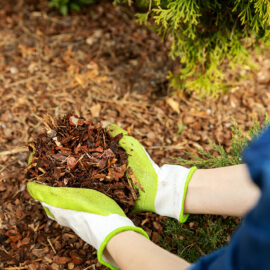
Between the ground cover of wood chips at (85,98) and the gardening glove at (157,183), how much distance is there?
27cm

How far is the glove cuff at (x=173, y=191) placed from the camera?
78.6 inches

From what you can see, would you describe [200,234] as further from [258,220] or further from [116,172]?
[258,220]

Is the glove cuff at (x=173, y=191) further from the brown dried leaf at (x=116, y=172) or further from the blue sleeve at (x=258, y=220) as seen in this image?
the blue sleeve at (x=258, y=220)

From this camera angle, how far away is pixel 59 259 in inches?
84.6

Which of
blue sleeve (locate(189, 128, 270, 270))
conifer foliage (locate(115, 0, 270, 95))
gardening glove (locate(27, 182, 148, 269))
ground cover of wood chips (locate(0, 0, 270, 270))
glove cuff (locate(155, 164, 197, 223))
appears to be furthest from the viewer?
conifer foliage (locate(115, 0, 270, 95))

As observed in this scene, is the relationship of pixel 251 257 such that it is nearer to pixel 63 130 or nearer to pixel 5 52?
pixel 63 130

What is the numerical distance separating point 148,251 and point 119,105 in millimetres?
1666

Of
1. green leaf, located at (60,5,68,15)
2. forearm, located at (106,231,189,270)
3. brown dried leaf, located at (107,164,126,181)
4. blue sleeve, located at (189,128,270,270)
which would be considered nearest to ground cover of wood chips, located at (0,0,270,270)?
green leaf, located at (60,5,68,15)

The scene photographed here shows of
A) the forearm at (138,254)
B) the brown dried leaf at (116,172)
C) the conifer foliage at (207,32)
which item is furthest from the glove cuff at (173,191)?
the conifer foliage at (207,32)

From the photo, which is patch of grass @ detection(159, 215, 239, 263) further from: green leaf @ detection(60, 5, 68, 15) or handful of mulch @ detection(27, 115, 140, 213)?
green leaf @ detection(60, 5, 68, 15)

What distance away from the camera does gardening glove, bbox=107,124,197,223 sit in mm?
2016

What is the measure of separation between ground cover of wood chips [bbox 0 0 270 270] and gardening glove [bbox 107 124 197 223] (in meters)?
0.27

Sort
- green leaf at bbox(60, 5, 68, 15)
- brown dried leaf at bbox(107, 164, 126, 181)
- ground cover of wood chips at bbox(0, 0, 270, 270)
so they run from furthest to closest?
green leaf at bbox(60, 5, 68, 15)
ground cover of wood chips at bbox(0, 0, 270, 270)
brown dried leaf at bbox(107, 164, 126, 181)

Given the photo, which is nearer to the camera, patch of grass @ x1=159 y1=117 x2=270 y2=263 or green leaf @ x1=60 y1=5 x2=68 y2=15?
patch of grass @ x1=159 y1=117 x2=270 y2=263
